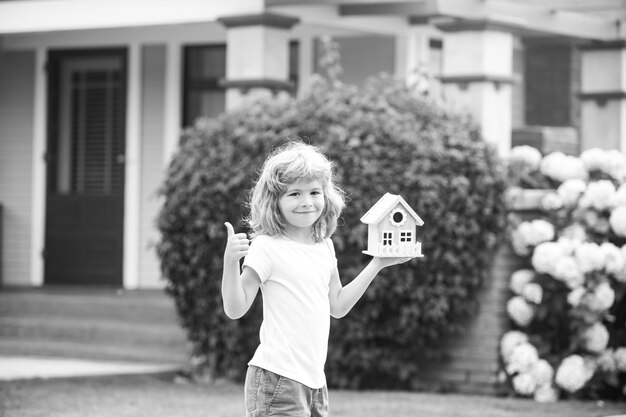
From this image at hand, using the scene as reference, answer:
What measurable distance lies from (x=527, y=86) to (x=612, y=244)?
600 cm

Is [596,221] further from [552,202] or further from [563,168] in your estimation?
[563,168]

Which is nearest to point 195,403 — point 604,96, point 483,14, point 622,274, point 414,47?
point 622,274

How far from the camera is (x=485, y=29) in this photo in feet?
31.8

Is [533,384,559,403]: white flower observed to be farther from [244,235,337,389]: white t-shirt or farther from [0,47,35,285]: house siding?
[0,47,35,285]: house siding

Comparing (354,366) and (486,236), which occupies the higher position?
(486,236)

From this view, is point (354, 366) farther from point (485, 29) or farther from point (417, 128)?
point (485, 29)

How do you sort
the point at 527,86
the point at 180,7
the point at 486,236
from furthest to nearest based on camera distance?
the point at 527,86
the point at 180,7
the point at 486,236

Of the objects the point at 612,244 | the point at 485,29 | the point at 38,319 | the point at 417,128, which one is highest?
the point at 485,29

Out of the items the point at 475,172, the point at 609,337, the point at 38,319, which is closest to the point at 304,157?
the point at 475,172

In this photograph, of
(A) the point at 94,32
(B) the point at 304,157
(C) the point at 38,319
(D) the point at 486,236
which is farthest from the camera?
(A) the point at 94,32

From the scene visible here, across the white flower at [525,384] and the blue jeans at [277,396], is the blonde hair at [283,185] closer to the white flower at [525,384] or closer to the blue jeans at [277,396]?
the blue jeans at [277,396]

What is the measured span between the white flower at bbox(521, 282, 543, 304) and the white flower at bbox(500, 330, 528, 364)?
264 mm

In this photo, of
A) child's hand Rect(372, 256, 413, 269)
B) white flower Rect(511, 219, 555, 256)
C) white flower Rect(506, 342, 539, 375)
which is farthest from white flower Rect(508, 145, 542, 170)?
child's hand Rect(372, 256, 413, 269)

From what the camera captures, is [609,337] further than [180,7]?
No
